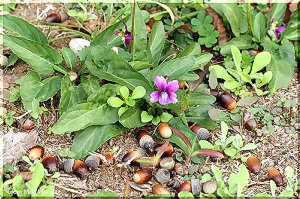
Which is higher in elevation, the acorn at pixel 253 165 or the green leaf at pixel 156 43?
the green leaf at pixel 156 43

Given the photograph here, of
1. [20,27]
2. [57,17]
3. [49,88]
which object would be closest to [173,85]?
[49,88]

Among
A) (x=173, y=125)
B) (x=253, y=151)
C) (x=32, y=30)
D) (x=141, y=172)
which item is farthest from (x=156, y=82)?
(x=32, y=30)

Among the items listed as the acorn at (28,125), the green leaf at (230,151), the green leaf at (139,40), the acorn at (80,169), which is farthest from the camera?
the green leaf at (139,40)

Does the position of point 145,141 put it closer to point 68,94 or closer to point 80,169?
point 80,169

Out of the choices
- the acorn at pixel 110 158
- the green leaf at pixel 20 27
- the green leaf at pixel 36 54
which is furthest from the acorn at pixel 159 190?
the green leaf at pixel 20 27

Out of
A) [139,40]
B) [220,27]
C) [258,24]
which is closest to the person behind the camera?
[139,40]

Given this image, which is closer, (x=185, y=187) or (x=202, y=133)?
(x=185, y=187)

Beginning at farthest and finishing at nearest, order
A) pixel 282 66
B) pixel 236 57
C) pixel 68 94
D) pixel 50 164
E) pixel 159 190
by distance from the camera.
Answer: pixel 282 66
pixel 236 57
pixel 68 94
pixel 50 164
pixel 159 190

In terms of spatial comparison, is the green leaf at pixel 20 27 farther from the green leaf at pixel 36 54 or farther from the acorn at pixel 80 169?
the acorn at pixel 80 169
